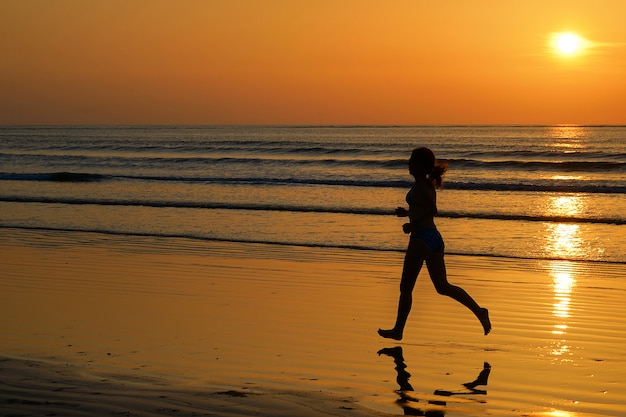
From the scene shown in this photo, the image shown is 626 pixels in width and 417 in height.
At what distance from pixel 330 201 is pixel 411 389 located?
17.2m

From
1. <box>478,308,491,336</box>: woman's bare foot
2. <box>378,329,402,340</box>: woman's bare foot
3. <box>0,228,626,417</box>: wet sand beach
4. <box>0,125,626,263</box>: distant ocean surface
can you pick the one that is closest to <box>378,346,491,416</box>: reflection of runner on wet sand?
<box>0,228,626,417</box>: wet sand beach

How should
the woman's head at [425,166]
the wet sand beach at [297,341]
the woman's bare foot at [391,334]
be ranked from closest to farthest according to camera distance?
the wet sand beach at [297,341], the woman's head at [425,166], the woman's bare foot at [391,334]

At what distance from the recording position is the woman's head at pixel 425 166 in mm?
7078

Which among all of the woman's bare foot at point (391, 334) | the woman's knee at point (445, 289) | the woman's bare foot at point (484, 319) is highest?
the woman's knee at point (445, 289)

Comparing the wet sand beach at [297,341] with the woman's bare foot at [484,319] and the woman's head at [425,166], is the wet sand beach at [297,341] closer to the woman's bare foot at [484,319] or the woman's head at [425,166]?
the woman's bare foot at [484,319]

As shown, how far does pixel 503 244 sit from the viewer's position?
576 inches

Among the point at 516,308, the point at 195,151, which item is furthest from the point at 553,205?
the point at 195,151

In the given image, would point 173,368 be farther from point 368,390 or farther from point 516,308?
point 516,308

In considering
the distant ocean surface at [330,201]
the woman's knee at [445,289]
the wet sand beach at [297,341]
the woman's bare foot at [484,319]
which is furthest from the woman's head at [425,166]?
the distant ocean surface at [330,201]

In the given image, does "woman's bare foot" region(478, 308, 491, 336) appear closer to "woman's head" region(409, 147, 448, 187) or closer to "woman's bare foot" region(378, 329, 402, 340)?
"woman's bare foot" region(378, 329, 402, 340)

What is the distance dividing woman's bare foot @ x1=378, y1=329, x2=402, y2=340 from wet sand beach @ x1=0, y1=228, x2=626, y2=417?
70 mm

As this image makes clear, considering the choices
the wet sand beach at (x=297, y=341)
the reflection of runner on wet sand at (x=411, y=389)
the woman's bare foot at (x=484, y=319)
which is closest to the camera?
the reflection of runner on wet sand at (x=411, y=389)

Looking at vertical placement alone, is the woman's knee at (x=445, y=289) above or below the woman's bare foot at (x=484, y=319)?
above

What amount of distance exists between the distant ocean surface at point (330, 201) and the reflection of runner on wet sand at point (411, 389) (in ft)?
23.3
